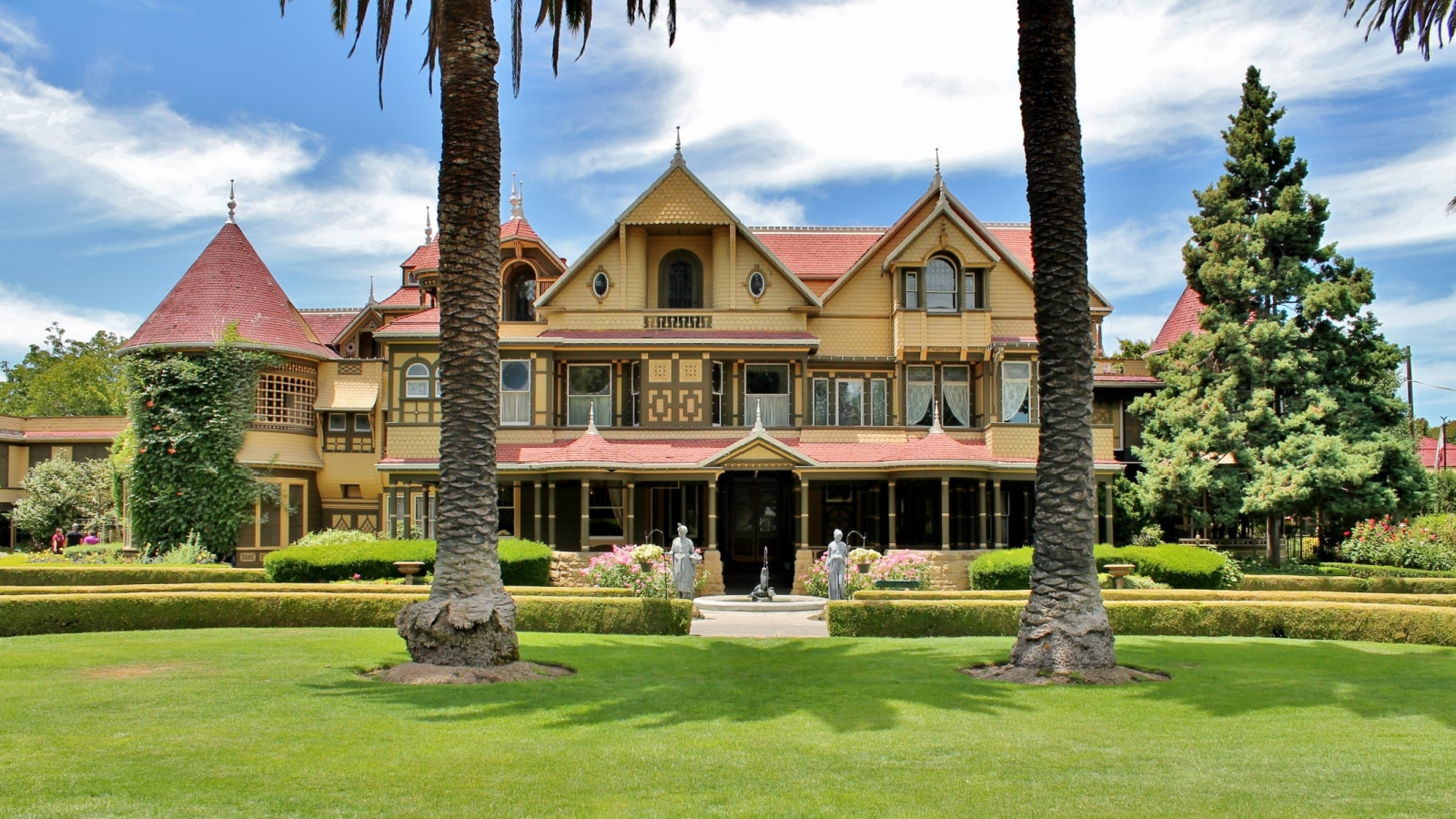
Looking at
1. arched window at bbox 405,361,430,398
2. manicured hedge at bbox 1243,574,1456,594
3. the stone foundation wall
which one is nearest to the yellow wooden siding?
arched window at bbox 405,361,430,398

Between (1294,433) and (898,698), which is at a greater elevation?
(1294,433)

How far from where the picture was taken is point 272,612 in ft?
67.8

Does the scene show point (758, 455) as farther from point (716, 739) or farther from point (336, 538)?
point (716, 739)

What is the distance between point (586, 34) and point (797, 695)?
426 inches

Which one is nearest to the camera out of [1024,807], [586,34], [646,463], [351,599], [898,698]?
[1024,807]

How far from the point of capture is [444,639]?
556 inches

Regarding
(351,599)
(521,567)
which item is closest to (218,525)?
(521,567)

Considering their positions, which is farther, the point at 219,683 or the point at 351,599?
the point at 351,599

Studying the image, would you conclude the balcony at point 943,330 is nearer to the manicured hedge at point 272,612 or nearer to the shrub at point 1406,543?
the shrub at point 1406,543

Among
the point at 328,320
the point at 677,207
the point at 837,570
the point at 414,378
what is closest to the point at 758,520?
the point at 837,570

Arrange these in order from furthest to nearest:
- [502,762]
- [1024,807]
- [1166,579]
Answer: [1166,579], [502,762], [1024,807]

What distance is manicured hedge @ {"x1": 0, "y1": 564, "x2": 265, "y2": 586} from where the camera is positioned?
2605cm

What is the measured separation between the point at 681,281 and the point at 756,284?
7.97 feet

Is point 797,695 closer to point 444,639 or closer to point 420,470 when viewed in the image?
point 444,639
